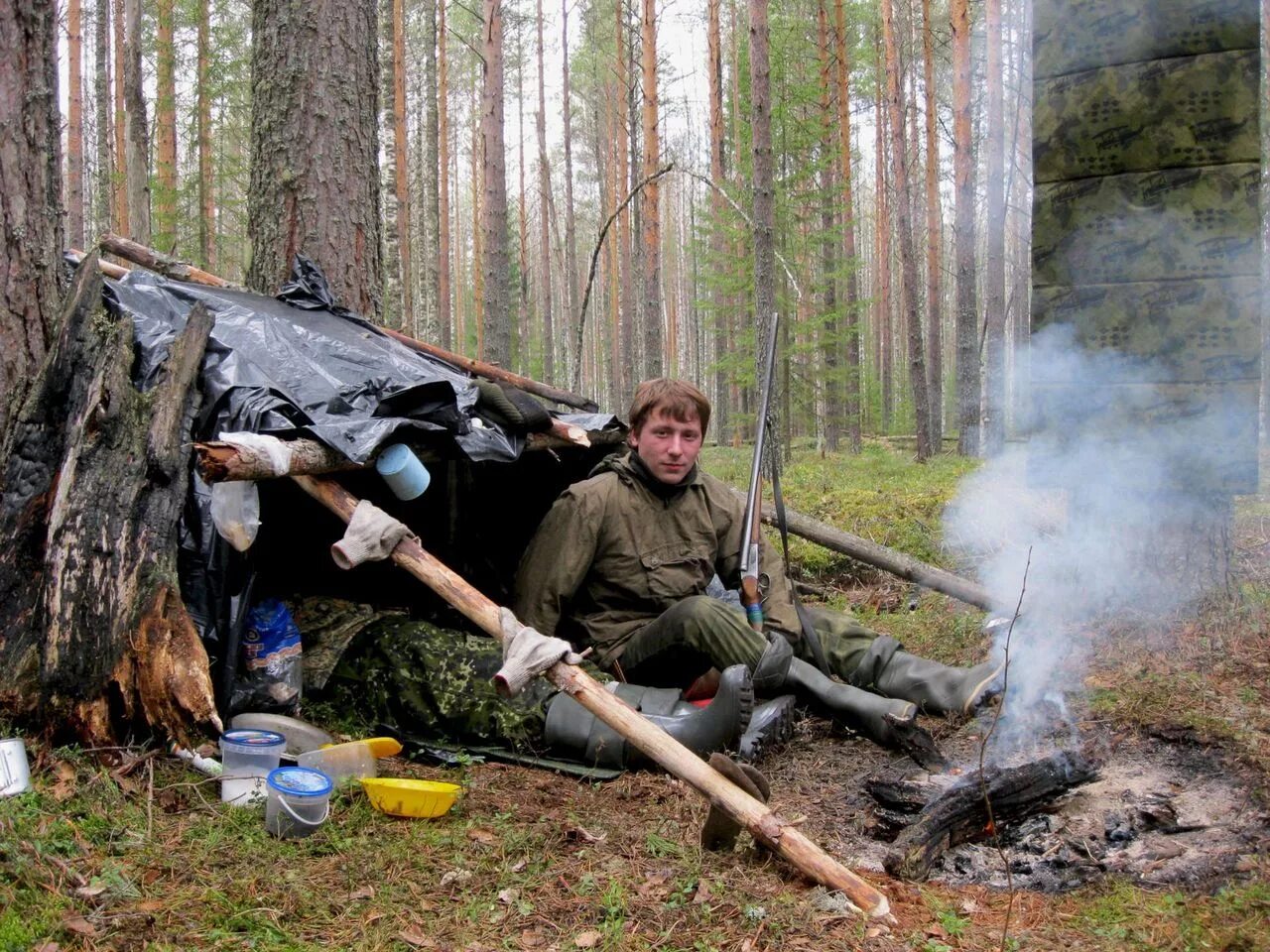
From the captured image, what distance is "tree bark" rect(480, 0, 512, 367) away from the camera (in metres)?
11.4

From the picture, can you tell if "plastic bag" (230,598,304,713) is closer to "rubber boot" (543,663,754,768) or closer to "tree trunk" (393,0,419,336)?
"rubber boot" (543,663,754,768)

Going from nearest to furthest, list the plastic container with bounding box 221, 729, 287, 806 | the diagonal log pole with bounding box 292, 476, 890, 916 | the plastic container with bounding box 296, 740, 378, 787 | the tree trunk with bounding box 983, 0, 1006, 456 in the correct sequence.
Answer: the diagonal log pole with bounding box 292, 476, 890, 916, the plastic container with bounding box 221, 729, 287, 806, the plastic container with bounding box 296, 740, 378, 787, the tree trunk with bounding box 983, 0, 1006, 456

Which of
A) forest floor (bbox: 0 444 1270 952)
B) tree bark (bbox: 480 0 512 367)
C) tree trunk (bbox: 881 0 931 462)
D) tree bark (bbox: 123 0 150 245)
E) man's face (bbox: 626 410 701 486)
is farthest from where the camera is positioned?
tree trunk (bbox: 881 0 931 462)

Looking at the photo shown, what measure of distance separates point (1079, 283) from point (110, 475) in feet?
13.3

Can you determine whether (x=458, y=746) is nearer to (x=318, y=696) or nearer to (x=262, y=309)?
(x=318, y=696)

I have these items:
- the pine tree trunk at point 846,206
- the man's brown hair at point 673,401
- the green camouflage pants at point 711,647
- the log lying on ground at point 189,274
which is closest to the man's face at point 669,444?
the man's brown hair at point 673,401

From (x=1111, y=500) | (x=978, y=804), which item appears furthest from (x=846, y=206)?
(x=978, y=804)

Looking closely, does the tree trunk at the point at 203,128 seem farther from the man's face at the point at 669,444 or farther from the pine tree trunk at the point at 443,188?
the man's face at the point at 669,444

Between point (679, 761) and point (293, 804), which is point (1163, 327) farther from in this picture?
point (293, 804)

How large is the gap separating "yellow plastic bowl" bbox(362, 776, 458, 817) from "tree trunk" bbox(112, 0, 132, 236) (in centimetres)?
1521

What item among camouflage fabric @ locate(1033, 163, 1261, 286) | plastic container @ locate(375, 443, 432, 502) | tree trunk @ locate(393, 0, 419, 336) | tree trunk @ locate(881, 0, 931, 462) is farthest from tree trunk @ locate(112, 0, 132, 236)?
camouflage fabric @ locate(1033, 163, 1261, 286)

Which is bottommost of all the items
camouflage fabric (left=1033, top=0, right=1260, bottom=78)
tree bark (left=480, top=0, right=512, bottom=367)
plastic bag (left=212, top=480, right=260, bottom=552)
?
plastic bag (left=212, top=480, right=260, bottom=552)

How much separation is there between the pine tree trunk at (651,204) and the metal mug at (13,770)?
460 inches

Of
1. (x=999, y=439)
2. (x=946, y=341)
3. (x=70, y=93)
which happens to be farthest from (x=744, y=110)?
(x=946, y=341)
